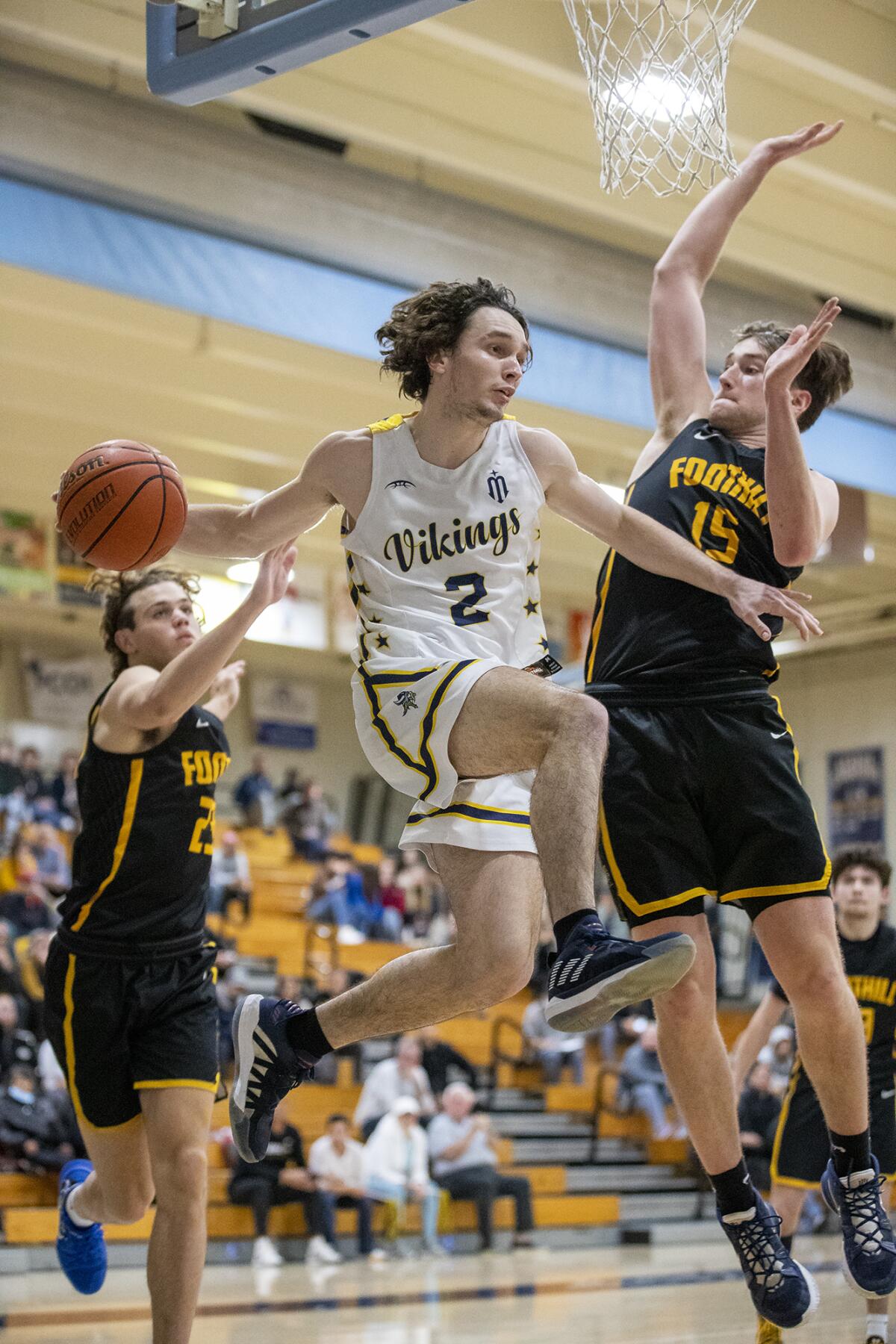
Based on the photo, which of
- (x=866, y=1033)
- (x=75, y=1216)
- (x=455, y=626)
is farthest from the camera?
(x=866, y=1033)

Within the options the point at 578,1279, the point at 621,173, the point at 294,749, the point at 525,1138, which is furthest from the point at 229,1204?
the point at 294,749

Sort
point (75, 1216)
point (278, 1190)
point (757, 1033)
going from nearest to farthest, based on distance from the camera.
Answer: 1. point (75, 1216)
2. point (757, 1033)
3. point (278, 1190)

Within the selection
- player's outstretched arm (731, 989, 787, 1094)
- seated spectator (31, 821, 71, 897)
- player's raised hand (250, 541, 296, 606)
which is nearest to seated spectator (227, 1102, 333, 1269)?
seated spectator (31, 821, 71, 897)

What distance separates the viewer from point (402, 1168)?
40.5 ft

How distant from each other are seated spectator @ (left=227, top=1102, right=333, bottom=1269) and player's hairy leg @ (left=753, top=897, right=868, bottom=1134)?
793cm

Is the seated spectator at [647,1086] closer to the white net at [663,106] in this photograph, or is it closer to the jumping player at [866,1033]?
the jumping player at [866,1033]

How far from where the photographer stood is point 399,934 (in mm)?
19562

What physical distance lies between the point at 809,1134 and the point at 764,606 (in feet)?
11.7

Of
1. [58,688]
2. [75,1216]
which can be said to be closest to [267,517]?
[75,1216]

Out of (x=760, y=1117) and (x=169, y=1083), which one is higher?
(x=169, y=1083)

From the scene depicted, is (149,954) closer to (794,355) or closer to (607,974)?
(607,974)

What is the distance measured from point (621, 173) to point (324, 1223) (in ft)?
27.9

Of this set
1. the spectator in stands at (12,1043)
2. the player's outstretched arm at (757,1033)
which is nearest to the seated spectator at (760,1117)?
the spectator in stands at (12,1043)

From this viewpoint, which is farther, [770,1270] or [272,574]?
[272,574]
